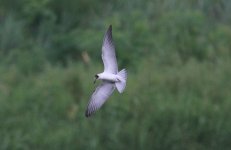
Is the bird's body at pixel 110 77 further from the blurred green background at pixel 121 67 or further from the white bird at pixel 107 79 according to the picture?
the blurred green background at pixel 121 67

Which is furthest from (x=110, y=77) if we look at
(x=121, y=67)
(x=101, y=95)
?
(x=121, y=67)

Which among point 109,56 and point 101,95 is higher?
point 109,56

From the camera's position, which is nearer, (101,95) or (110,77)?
(110,77)

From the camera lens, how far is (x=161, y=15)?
54.1ft

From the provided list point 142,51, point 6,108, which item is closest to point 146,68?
point 142,51

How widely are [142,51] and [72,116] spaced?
1.96 m

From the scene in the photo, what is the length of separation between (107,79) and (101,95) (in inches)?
10.7

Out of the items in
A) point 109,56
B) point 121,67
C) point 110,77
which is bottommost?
point 110,77

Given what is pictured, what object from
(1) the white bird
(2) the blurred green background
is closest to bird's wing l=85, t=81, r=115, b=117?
(1) the white bird

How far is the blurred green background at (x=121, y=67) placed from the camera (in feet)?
46.4

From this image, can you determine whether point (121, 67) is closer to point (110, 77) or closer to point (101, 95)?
point (101, 95)

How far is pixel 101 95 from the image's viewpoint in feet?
31.6

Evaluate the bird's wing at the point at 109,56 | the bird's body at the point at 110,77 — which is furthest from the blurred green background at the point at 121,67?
the bird's body at the point at 110,77

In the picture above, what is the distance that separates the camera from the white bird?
939 centimetres
